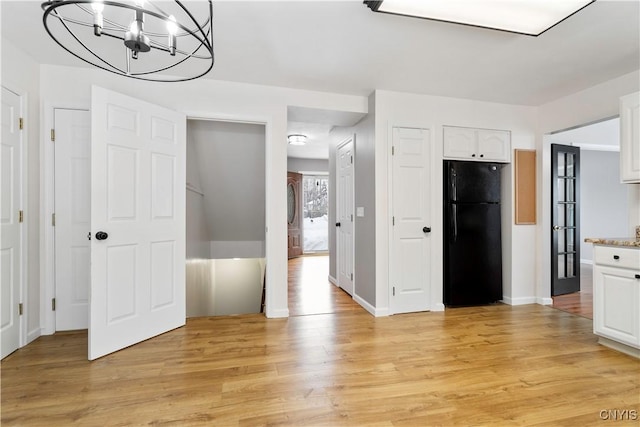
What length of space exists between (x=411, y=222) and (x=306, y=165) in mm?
4961

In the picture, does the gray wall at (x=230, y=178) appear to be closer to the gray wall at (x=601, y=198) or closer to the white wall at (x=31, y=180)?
the white wall at (x=31, y=180)

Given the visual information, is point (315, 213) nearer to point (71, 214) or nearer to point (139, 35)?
point (71, 214)

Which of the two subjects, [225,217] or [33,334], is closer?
[33,334]

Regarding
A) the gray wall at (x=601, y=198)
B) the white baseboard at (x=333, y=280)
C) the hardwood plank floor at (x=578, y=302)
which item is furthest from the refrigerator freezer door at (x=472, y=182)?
the gray wall at (x=601, y=198)

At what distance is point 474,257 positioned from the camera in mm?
3748

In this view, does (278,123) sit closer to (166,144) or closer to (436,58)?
(166,144)

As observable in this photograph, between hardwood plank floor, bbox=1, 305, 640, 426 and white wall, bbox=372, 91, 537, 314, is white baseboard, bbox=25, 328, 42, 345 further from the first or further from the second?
white wall, bbox=372, 91, 537, 314

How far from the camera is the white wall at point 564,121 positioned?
3023 mm

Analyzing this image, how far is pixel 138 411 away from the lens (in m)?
1.77

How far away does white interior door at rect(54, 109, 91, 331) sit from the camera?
2.86 meters

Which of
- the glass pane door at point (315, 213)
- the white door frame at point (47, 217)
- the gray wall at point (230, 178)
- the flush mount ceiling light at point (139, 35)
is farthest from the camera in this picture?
the glass pane door at point (315, 213)

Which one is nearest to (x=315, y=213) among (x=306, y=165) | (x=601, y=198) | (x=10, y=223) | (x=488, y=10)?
(x=306, y=165)

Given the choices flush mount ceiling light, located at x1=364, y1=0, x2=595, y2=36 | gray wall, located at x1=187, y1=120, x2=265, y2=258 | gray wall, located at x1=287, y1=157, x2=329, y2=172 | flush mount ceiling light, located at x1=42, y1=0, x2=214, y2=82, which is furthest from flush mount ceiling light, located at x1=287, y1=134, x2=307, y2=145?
flush mount ceiling light, located at x1=364, y1=0, x2=595, y2=36

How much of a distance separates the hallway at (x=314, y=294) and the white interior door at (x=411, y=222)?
1.98ft
